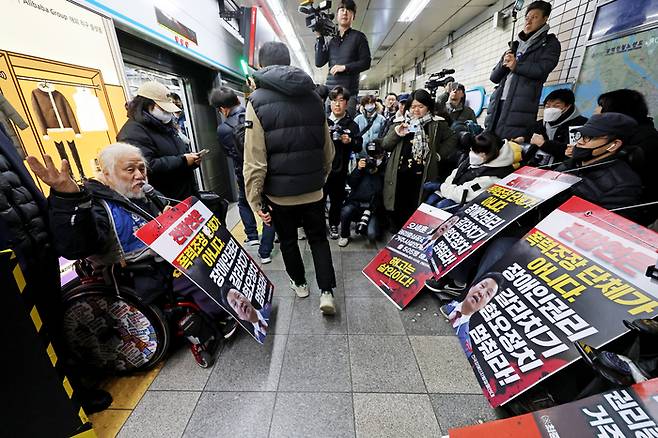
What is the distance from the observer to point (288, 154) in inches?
63.4

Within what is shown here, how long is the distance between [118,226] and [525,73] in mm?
3374

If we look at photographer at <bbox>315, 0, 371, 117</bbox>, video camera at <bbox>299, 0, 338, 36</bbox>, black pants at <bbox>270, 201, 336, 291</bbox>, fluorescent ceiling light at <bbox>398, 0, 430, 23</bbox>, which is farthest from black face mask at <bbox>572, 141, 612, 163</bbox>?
fluorescent ceiling light at <bbox>398, 0, 430, 23</bbox>

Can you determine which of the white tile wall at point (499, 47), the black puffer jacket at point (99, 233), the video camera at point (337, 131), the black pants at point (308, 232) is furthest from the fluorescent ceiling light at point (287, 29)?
the black puffer jacket at point (99, 233)

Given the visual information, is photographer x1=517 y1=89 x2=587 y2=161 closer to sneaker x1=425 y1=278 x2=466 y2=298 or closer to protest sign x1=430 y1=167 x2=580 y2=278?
protest sign x1=430 y1=167 x2=580 y2=278

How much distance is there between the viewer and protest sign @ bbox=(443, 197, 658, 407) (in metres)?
1.01

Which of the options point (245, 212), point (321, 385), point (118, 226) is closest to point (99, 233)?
point (118, 226)

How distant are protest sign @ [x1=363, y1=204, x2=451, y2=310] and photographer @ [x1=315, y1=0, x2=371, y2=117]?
1.74 meters

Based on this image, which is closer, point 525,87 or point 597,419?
point 597,419

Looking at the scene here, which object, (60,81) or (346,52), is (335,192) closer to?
(346,52)

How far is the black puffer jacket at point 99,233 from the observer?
1.05m

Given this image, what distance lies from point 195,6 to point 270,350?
12.5 feet

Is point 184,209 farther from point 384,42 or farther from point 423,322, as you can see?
point 384,42

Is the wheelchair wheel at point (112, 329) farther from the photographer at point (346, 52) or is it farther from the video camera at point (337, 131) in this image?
the photographer at point (346, 52)

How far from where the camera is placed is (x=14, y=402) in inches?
33.9
